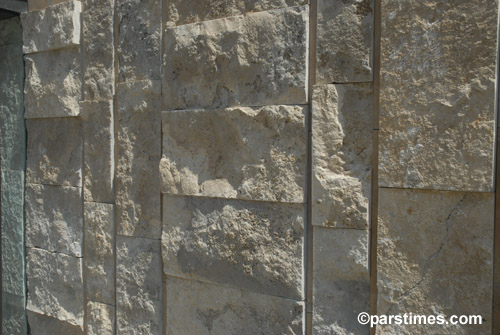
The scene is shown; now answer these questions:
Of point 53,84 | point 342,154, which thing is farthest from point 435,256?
point 53,84

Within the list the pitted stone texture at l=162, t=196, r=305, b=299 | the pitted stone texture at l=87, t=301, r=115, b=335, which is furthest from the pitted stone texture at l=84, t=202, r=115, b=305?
the pitted stone texture at l=162, t=196, r=305, b=299

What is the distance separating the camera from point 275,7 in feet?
6.27

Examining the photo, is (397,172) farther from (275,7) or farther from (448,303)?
(275,7)

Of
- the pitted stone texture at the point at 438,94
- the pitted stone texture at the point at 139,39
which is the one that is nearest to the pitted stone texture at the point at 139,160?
the pitted stone texture at the point at 139,39

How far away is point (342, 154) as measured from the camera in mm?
1769

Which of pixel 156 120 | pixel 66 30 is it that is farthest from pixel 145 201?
pixel 66 30

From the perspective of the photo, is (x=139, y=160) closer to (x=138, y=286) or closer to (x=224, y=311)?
(x=138, y=286)

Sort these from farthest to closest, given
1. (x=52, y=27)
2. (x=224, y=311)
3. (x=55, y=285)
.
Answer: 1. (x=55, y=285)
2. (x=52, y=27)
3. (x=224, y=311)

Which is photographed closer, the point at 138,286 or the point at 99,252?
the point at 138,286

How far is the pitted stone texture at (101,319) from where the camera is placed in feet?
8.32

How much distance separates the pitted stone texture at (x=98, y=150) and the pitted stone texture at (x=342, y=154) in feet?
4.15

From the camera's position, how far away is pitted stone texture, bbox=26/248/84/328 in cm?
267

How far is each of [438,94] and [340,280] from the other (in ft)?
2.73

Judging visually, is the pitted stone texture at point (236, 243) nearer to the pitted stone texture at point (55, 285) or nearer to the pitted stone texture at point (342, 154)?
the pitted stone texture at point (342, 154)
